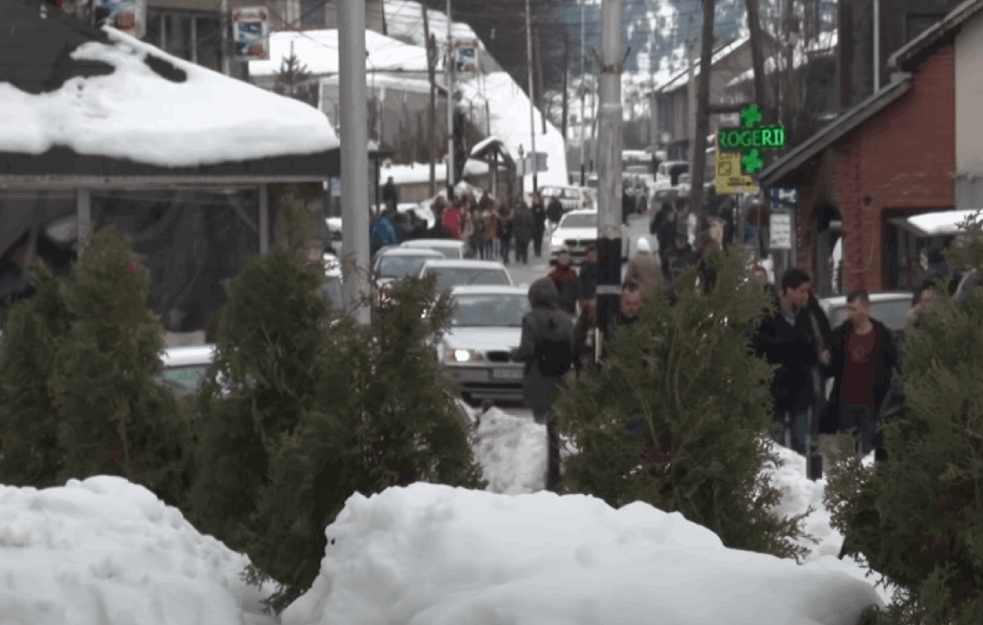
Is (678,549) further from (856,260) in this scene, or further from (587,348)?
(856,260)

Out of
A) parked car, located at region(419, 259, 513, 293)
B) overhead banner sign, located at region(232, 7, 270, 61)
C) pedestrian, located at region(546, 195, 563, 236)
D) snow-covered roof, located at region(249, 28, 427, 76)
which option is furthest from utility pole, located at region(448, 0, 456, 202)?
parked car, located at region(419, 259, 513, 293)

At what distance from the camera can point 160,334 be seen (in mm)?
9836

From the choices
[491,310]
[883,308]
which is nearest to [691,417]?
[883,308]

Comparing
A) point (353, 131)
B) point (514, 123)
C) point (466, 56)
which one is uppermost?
point (466, 56)

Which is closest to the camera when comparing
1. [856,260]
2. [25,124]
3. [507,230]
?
[25,124]

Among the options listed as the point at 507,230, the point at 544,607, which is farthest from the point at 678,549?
the point at 507,230

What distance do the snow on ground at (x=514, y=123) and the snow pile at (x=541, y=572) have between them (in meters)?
97.4

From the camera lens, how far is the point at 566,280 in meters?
22.7

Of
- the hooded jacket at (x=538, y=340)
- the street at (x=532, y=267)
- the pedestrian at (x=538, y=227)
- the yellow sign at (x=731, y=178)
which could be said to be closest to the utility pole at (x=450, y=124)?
the pedestrian at (x=538, y=227)

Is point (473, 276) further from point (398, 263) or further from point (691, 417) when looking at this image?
point (691, 417)

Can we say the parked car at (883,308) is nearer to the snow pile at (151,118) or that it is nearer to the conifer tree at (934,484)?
the snow pile at (151,118)

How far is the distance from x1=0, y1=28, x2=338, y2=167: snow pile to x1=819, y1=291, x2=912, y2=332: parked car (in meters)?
5.92

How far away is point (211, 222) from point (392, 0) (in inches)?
3869

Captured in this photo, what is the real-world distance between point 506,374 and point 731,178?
975 cm
